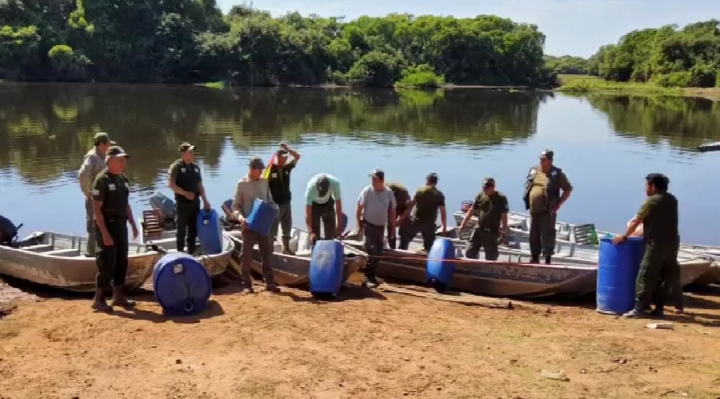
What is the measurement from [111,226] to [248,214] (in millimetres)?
1858

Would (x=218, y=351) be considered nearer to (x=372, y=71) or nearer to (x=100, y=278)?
(x=100, y=278)

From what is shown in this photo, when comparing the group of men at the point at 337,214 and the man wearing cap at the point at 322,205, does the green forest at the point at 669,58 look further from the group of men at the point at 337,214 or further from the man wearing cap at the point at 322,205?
the man wearing cap at the point at 322,205

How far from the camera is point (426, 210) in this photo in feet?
38.4

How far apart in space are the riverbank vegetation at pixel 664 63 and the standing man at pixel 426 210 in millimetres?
69967

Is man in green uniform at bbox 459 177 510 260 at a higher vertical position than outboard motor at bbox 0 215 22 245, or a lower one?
higher

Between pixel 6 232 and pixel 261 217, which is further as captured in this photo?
pixel 6 232

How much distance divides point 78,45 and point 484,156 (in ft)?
212

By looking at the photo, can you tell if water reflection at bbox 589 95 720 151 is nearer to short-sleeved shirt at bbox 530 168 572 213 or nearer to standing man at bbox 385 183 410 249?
standing man at bbox 385 183 410 249

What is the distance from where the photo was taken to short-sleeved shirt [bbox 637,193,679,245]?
28.4ft

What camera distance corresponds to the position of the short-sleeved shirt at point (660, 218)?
865 centimetres

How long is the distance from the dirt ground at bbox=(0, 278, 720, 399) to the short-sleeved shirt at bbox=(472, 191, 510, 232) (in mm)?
1913

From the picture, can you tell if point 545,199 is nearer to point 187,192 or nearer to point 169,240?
point 187,192

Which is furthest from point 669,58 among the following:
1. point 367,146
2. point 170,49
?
point 367,146

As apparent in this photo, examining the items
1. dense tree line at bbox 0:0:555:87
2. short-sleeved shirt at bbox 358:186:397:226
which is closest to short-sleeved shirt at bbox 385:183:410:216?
short-sleeved shirt at bbox 358:186:397:226
